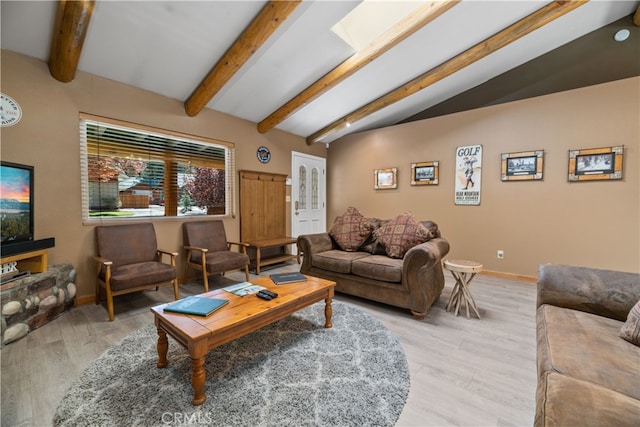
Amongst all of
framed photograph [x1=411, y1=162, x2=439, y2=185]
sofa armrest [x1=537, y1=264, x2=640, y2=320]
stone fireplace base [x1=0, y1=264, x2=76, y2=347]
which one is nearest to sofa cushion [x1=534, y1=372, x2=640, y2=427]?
sofa armrest [x1=537, y1=264, x2=640, y2=320]

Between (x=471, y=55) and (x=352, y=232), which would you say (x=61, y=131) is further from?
(x=471, y=55)

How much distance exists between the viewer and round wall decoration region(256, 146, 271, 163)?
455 cm

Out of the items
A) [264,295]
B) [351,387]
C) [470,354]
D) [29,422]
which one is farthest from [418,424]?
[29,422]

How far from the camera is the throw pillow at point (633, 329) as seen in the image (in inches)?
Answer: 48.3

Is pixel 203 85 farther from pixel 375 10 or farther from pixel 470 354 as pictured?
pixel 470 354

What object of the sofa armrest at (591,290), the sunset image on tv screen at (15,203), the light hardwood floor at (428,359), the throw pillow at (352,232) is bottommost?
the light hardwood floor at (428,359)

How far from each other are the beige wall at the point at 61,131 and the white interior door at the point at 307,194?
245 centimetres

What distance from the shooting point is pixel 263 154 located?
4.62 meters

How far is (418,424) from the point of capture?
134 cm

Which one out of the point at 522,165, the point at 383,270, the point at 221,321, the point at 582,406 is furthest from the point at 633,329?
the point at 522,165

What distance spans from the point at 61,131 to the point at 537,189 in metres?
5.89

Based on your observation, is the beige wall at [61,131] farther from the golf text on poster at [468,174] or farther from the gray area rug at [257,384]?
the golf text on poster at [468,174]

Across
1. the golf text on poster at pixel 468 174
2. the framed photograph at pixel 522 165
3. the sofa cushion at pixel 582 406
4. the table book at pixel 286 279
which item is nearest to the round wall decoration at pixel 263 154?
the table book at pixel 286 279

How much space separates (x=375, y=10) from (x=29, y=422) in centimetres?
421
